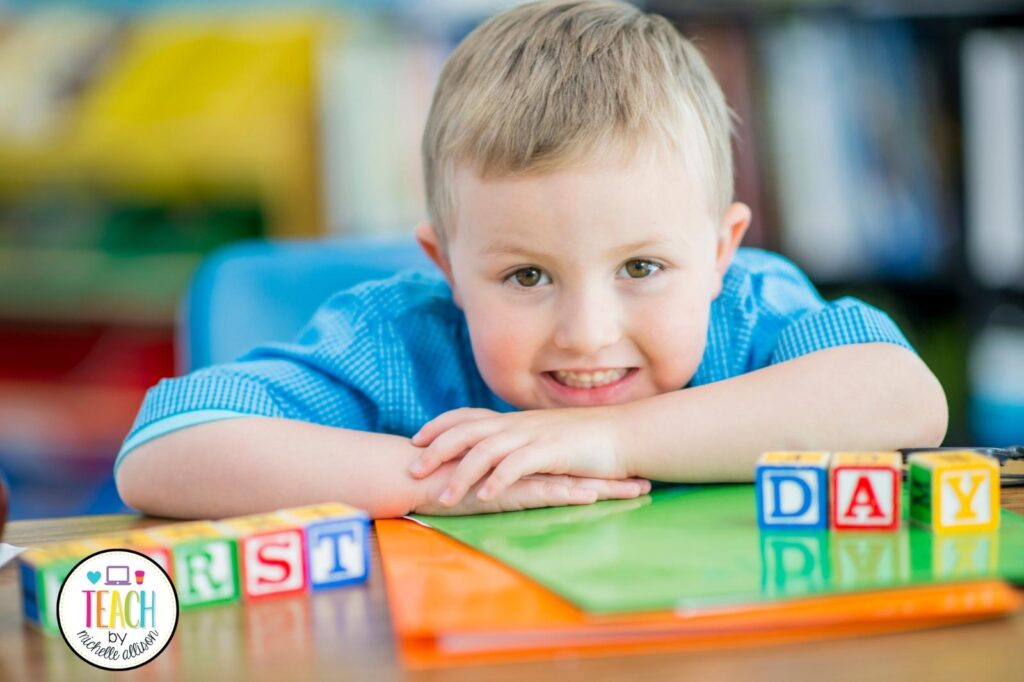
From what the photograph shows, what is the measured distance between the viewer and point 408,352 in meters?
1.06

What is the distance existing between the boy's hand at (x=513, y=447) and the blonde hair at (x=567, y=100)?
18 cm

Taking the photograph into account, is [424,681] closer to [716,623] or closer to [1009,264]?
[716,623]

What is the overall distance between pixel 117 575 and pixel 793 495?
0.34m

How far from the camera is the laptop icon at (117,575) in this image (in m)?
0.58

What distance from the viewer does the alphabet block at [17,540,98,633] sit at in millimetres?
564

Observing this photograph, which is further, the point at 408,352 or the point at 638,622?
the point at 408,352

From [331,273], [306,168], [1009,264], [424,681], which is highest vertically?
[306,168]

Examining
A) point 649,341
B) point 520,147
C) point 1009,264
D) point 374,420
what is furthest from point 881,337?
point 1009,264

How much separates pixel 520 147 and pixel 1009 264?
1825 millimetres

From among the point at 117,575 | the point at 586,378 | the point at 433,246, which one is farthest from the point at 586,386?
the point at 117,575

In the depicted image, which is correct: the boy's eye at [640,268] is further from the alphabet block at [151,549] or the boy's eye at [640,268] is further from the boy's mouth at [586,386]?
the alphabet block at [151,549]

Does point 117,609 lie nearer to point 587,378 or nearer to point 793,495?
point 793,495

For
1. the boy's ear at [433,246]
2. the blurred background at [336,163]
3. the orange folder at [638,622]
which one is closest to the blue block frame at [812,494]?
Result: the orange folder at [638,622]

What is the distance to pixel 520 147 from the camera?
2.96 ft
